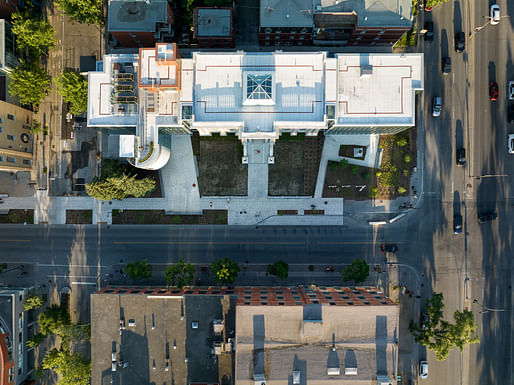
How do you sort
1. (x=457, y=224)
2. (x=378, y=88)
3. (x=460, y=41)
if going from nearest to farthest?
(x=378, y=88)
(x=457, y=224)
(x=460, y=41)

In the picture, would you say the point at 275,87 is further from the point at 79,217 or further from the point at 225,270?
the point at 79,217

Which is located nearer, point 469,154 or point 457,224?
point 457,224

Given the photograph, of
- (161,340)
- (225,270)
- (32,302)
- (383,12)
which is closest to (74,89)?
(32,302)

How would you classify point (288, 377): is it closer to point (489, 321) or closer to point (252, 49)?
point (489, 321)

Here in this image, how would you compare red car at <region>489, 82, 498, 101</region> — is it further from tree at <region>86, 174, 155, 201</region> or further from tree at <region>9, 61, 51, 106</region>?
tree at <region>9, 61, 51, 106</region>

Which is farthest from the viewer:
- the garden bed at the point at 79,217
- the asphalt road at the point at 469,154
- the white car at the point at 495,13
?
the garden bed at the point at 79,217

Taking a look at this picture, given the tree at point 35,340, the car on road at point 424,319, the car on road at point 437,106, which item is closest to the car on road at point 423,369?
the car on road at point 424,319

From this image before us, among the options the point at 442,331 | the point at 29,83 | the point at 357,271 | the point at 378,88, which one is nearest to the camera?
the point at 378,88

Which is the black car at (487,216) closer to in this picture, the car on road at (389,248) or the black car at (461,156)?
the black car at (461,156)
